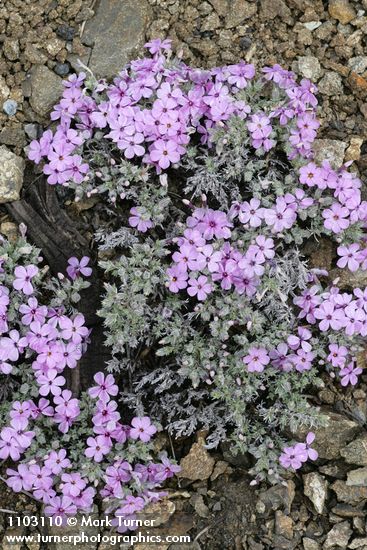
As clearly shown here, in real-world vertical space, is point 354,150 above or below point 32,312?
below

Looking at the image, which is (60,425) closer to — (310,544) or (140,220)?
(140,220)

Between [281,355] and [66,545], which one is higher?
[281,355]

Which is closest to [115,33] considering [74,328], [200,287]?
[200,287]

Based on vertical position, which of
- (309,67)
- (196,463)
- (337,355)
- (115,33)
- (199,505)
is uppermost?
(115,33)

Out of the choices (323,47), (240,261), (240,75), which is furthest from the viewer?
(323,47)

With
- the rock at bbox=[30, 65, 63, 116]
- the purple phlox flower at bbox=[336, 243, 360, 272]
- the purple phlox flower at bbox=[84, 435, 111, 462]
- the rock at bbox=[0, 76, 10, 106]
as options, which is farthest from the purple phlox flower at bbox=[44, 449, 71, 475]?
the rock at bbox=[0, 76, 10, 106]

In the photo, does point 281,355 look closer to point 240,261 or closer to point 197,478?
point 240,261

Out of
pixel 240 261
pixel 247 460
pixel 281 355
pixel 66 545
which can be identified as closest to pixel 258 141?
pixel 240 261

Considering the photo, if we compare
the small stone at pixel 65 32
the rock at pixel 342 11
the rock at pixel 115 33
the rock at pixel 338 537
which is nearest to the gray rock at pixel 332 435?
the rock at pixel 338 537
